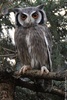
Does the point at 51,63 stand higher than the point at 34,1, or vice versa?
the point at 34,1

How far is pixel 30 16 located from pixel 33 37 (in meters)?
0.26

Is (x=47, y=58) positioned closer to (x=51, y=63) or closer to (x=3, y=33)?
(x=51, y=63)

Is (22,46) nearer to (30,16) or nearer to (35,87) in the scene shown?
(30,16)

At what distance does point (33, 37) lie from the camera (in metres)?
3.50

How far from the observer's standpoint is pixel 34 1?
11.2 ft

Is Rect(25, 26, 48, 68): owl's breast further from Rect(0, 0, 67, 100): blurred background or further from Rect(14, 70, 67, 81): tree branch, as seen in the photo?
Rect(14, 70, 67, 81): tree branch

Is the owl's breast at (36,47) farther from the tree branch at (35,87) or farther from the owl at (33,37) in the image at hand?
the tree branch at (35,87)

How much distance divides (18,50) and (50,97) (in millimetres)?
726

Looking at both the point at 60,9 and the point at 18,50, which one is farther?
the point at 18,50

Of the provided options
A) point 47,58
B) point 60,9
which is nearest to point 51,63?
point 47,58

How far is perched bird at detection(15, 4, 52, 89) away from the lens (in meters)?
3.49

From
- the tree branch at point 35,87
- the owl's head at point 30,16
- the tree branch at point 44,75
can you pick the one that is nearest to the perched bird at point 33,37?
the owl's head at point 30,16

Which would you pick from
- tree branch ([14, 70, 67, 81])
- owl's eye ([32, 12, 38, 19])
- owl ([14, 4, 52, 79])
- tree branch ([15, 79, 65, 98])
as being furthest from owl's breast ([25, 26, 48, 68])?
tree branch ([14, 70, 67, 81])

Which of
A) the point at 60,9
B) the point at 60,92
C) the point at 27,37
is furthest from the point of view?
the point at 27,37
